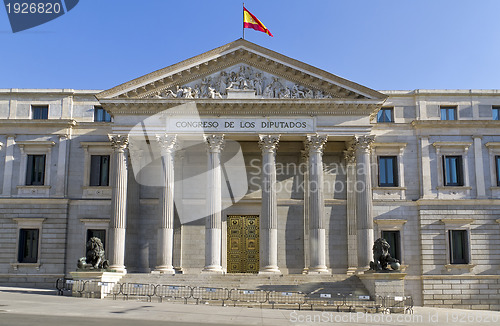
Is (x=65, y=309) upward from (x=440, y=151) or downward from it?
downward

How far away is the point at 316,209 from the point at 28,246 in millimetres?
21570

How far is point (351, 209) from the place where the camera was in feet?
137

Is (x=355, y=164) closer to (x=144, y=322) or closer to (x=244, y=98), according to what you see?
(x=244, y=98)

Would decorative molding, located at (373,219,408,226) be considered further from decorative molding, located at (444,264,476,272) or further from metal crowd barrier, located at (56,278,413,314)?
metal crowd barrier, located at (56,278,413,314)

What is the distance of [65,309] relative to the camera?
23203 millimetres

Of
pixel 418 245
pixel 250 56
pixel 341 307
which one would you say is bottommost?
pixel 341 307

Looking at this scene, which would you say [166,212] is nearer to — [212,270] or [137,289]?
[212,270]

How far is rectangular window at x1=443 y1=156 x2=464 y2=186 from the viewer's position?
42812 mm

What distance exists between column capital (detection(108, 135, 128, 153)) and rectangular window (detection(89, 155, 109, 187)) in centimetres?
565

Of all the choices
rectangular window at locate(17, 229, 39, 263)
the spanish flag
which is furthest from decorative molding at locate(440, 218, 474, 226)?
rectangular window at locate(17, 229, 39, 263)

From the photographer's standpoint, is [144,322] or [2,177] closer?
[144,322]

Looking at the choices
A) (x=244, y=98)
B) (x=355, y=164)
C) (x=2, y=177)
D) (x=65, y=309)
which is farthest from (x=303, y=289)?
(x=2, y=177)

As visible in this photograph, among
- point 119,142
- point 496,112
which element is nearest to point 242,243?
point 119,142

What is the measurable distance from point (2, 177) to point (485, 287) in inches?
1425
